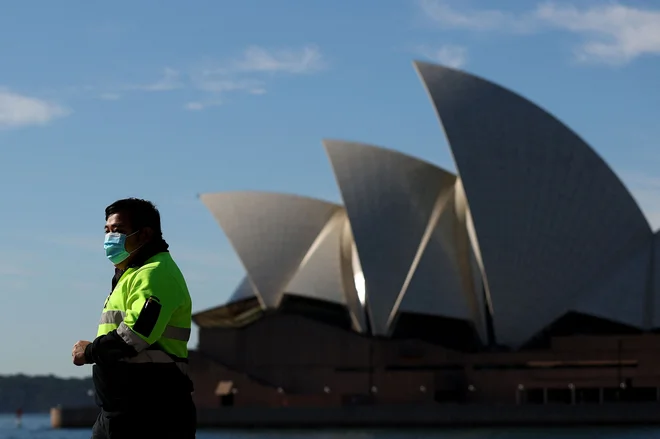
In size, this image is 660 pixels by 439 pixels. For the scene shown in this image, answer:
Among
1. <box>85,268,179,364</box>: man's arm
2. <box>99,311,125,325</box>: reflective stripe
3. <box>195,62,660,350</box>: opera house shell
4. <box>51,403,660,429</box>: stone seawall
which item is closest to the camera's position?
<box>85,268,179,364</box>: man's arm

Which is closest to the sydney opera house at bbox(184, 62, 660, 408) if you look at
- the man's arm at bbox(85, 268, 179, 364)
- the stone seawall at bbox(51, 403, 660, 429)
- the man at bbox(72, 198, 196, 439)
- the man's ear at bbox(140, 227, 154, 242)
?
the stone seawall at bbox(51, 403, 660, 429)

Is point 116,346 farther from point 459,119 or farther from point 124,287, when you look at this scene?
point 459,119

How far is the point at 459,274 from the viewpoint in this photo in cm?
5659

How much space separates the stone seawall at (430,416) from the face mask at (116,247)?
53.5 meters

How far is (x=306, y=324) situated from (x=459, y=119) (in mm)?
13333

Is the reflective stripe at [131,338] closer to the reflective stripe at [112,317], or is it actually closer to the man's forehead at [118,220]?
the reflective stripe at [112,317]

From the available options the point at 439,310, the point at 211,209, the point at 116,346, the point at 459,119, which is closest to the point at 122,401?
the point at 116,346

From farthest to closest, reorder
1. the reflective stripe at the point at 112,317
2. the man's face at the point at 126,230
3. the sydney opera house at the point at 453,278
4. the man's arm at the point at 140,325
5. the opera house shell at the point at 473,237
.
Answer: the sydney opera house at the point at 453,278 < the opera house shell at the point at 473,237 < the man's face at the point at 126,230 < the reflective stripe at the point at 112,317 < the man's arm at the point at 140,325

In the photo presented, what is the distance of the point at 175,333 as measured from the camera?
14.4 ft

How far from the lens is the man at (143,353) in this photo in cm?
425

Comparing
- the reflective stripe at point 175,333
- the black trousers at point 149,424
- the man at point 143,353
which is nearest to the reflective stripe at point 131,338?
the man at point 143,353

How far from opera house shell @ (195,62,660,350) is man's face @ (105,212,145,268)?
1890 inches

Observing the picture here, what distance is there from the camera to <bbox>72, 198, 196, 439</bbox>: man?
167 inches

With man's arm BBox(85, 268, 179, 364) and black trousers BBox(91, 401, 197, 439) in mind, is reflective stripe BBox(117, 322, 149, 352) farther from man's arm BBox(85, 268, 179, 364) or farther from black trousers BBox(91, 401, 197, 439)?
black trousers BBox(91, 401, 197, 439)
